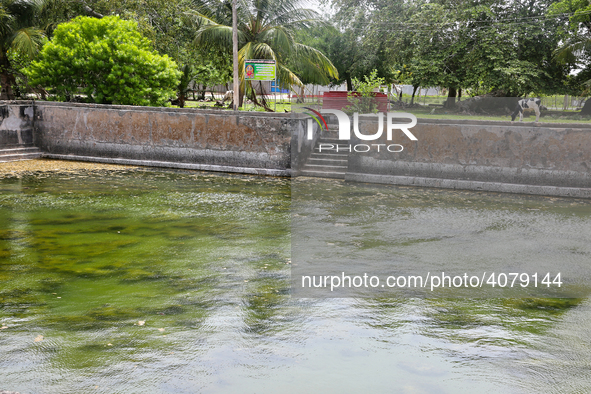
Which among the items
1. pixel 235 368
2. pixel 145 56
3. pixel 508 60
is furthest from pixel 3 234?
pixel 508 60

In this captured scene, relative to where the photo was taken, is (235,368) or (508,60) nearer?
(235,368)

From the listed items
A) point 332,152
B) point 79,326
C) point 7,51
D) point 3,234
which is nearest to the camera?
point 79,326

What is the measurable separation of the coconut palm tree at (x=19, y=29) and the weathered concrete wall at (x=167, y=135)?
5.77 m

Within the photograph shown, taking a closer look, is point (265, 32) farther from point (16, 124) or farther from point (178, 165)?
point (16, 124)

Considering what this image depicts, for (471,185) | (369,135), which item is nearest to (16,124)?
(369,135)

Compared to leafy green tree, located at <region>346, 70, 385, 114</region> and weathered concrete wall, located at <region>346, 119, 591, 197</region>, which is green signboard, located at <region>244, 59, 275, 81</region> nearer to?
leafy green tree, located at <region>346, 70, 385, 114</region>

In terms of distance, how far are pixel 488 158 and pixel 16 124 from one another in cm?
1285

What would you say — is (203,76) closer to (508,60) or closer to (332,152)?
(508,60)

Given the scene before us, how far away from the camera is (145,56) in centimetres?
1667

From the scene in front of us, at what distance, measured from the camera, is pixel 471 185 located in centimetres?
1212

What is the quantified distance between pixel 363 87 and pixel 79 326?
12969 millimetres

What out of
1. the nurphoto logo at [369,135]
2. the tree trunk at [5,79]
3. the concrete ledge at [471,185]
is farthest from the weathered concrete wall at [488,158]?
the tree trunk at [5,79]

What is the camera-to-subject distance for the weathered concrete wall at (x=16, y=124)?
15.3m

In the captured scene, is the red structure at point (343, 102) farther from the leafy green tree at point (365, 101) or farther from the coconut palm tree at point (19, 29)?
the coconut palm tree at point (19, 29)
